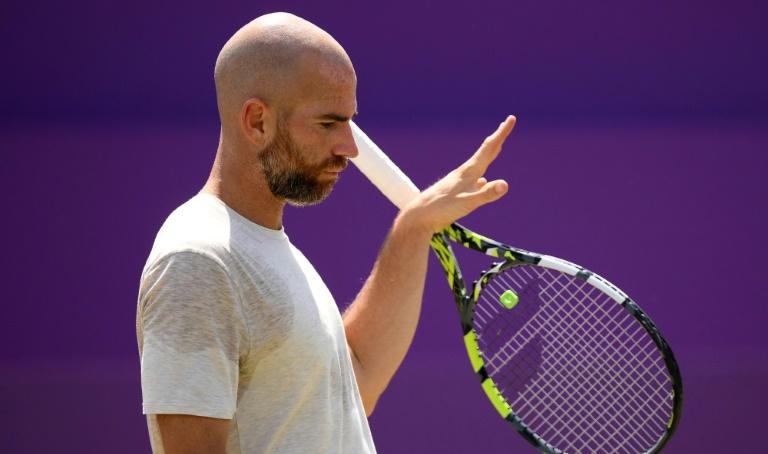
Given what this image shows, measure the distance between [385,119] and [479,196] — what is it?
239cm

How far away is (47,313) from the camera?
4281 mm

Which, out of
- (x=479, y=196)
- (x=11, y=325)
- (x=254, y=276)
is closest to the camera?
(x=254, y=276)

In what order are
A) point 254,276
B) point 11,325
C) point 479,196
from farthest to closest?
point 11,325, point 479,196, point 254,276

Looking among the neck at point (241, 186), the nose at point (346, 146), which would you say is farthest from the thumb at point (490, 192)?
the neck at point (241, 186)

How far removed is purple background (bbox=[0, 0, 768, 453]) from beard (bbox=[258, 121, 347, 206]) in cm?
259

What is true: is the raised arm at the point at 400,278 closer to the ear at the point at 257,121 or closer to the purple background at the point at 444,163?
the ear at the point at 257,121

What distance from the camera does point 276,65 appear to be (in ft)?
5.46

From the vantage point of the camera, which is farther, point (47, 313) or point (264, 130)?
point (47, 313)

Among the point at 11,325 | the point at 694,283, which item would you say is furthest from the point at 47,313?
the point at 694,283

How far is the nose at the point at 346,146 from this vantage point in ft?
5.60

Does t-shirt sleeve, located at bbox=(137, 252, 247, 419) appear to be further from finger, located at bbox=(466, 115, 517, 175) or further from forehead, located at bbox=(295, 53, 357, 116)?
finger, located at bbox=(466, 115, 517, 175)

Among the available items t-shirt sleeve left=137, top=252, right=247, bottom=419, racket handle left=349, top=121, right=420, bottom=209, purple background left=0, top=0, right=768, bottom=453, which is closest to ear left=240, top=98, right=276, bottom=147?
t-shirt sleeve left=137, top=252, right=247, bottom=419

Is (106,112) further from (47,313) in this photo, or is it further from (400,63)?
(400,63)

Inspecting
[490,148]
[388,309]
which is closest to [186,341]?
[388,309]
